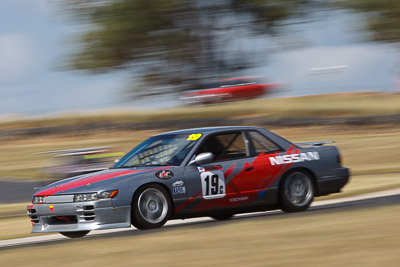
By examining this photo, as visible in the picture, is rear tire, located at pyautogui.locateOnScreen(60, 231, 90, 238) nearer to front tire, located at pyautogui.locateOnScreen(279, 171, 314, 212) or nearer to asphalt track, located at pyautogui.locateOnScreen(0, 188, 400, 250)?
asphalt track, located at pyautogui.locateOnScreen(0, 188, 400, 250)

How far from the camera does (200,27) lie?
37.3m

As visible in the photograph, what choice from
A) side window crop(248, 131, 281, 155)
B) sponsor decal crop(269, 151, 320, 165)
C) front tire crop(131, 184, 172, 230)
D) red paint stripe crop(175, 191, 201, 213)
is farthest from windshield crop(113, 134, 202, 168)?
sponsor decal crop(269, 151, 320, 165)

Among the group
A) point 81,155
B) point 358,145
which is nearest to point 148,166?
point 81,155

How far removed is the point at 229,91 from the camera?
42188 mm

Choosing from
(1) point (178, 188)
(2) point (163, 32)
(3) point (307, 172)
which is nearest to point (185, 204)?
(1) point (178, 188)

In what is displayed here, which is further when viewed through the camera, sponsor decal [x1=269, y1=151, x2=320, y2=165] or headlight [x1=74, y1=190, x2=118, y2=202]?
sponsor decal [x1=269, y1=151, x2=320, y2=165]

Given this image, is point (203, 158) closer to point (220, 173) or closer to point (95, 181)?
point (220, 173)

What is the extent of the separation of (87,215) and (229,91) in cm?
3344

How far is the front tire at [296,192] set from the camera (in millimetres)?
10500

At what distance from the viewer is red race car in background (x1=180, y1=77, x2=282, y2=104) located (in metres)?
39.6

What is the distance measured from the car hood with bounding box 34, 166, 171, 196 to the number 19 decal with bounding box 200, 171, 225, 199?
0.52m

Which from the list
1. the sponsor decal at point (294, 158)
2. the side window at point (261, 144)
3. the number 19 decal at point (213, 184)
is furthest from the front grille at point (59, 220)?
the sponsor decal at point (294, 158)

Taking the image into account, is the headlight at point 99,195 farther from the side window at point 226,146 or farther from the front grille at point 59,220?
the side window at point 226,146

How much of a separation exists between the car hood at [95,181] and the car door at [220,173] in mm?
447
